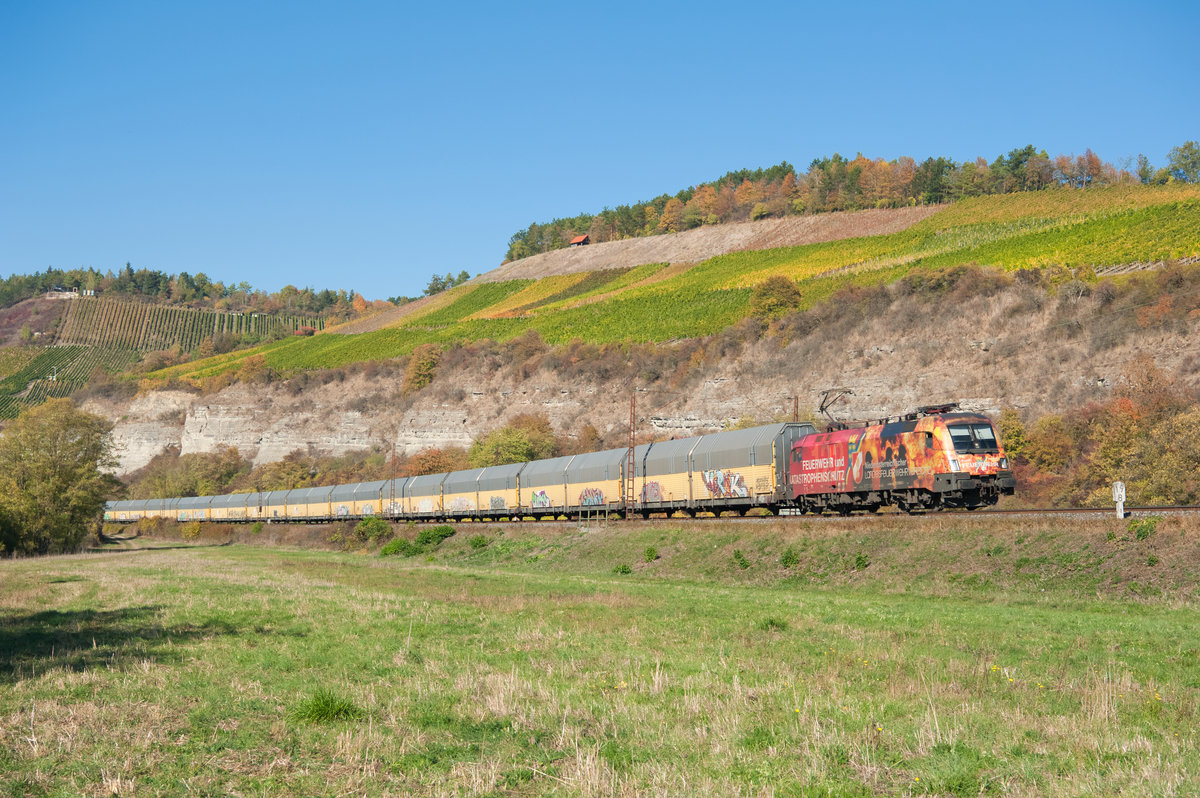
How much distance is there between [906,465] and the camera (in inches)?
1316

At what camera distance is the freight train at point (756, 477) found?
32062 mm

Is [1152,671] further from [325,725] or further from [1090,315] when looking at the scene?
[1090,315]

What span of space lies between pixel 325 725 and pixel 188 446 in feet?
459

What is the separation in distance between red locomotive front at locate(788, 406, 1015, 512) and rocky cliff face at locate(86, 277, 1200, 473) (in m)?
34.9

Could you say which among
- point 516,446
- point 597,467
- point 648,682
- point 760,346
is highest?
point 760,346

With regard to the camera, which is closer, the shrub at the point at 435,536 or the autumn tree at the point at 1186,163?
the shrub at the point at 435,536

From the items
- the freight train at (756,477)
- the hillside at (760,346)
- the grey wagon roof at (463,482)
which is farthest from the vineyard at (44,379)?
the freight train at (756,477)

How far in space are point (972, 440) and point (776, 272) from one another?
309 ft

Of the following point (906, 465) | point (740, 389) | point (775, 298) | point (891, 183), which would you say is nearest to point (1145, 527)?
point (906, 465)

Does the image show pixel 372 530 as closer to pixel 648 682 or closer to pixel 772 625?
pixel 772 625

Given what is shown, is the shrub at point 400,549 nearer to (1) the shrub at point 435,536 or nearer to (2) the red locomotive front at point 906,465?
(1) the shrub at point 435,536

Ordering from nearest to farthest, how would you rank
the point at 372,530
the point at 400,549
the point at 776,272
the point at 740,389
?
the point at 400,549 < the point at 372,530 < the point at 740,389 < the point at 776,272

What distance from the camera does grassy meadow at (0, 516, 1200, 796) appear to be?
8867 millimetres

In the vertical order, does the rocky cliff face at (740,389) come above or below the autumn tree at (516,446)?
above
